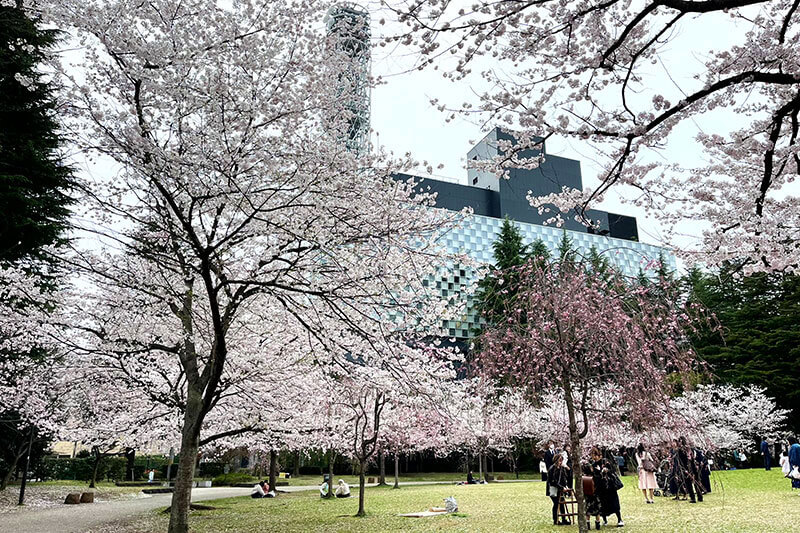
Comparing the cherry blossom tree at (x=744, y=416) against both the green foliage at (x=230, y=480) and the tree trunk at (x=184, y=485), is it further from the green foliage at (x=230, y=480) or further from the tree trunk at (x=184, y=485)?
the tree trunk at (x=184, y=485)

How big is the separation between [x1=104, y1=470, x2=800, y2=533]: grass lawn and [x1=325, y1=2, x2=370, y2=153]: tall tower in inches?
264

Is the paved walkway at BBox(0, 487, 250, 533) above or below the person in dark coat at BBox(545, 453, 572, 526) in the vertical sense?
below

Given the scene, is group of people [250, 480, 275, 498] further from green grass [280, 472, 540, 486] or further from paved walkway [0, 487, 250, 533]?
green grass [280, 472, 540, 486]

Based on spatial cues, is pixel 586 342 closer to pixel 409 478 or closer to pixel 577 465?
pixel 577 465

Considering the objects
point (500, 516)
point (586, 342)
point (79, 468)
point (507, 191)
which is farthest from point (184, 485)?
point (507, 191)

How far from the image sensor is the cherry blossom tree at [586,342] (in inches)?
238

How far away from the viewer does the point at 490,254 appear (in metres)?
47.8

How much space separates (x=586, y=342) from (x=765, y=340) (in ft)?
91.8

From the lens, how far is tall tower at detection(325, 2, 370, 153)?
560 cm

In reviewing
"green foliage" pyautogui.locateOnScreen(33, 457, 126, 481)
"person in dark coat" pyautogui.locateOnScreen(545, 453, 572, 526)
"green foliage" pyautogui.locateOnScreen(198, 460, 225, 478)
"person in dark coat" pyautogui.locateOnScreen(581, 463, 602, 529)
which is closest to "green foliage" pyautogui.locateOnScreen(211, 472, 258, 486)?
"green foliage" pyautogui.locateOnScreen(198, 460, 225, 478)

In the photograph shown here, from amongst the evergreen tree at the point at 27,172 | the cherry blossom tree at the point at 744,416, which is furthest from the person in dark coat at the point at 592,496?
the cherry blossom tree at the point at 744,416

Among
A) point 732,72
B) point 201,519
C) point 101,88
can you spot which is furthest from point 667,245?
point 201,519

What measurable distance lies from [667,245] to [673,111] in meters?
2.69

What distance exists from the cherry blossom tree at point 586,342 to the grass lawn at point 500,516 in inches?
131
